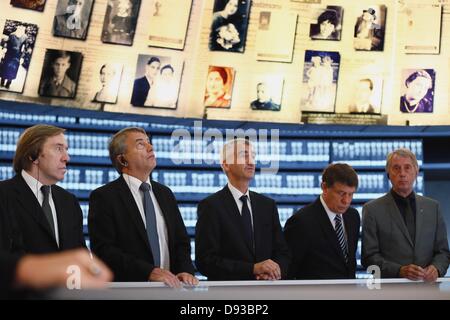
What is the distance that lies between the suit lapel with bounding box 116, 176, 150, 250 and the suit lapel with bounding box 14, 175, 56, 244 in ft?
1.13

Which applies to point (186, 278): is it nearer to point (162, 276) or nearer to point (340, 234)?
point (162, 276)

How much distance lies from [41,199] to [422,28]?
2533 millimetres

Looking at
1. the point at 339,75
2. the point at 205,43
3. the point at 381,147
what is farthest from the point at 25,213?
the point at 381,147

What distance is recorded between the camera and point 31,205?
2824 mm

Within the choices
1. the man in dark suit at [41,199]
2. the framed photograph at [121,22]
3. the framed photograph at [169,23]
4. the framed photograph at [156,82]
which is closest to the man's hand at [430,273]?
the man in dark suit at [41,199]

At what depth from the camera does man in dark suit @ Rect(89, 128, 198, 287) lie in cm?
A: 304

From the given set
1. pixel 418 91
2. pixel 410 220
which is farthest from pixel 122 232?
pixel 418 91

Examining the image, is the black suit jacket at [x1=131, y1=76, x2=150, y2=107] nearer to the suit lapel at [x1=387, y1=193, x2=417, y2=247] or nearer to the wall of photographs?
the wall of photographs

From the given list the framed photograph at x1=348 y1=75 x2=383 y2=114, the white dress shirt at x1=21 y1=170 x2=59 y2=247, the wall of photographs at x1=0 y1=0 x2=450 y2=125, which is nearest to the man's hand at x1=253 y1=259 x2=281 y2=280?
the white dress shirt at x1=21 y1=170 x2=59 y2=247

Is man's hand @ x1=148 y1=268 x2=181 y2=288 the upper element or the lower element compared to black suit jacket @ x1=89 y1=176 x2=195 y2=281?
lower

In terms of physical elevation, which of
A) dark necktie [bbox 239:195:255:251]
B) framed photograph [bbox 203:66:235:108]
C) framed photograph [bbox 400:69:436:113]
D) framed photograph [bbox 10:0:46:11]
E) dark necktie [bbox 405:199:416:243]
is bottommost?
dark necktie [bbox 239:195:255:251]

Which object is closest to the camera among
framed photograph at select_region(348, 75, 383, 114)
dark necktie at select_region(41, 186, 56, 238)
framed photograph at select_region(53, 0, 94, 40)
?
dark necktie at select_region(41, 186, 56, 238)

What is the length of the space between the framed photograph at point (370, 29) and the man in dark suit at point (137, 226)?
5.91ft

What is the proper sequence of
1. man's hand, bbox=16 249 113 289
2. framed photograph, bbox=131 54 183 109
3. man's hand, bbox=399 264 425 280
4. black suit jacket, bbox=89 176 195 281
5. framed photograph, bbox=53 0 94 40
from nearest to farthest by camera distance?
man's hand, bbox=16 249 113 289, black suit jacket, bbox=89 176 195 281, man's hand, bbox=399 264 425 280, framed photograph, bbox=53 0 94 40, framed photograph, bbox=131 54 183 109
